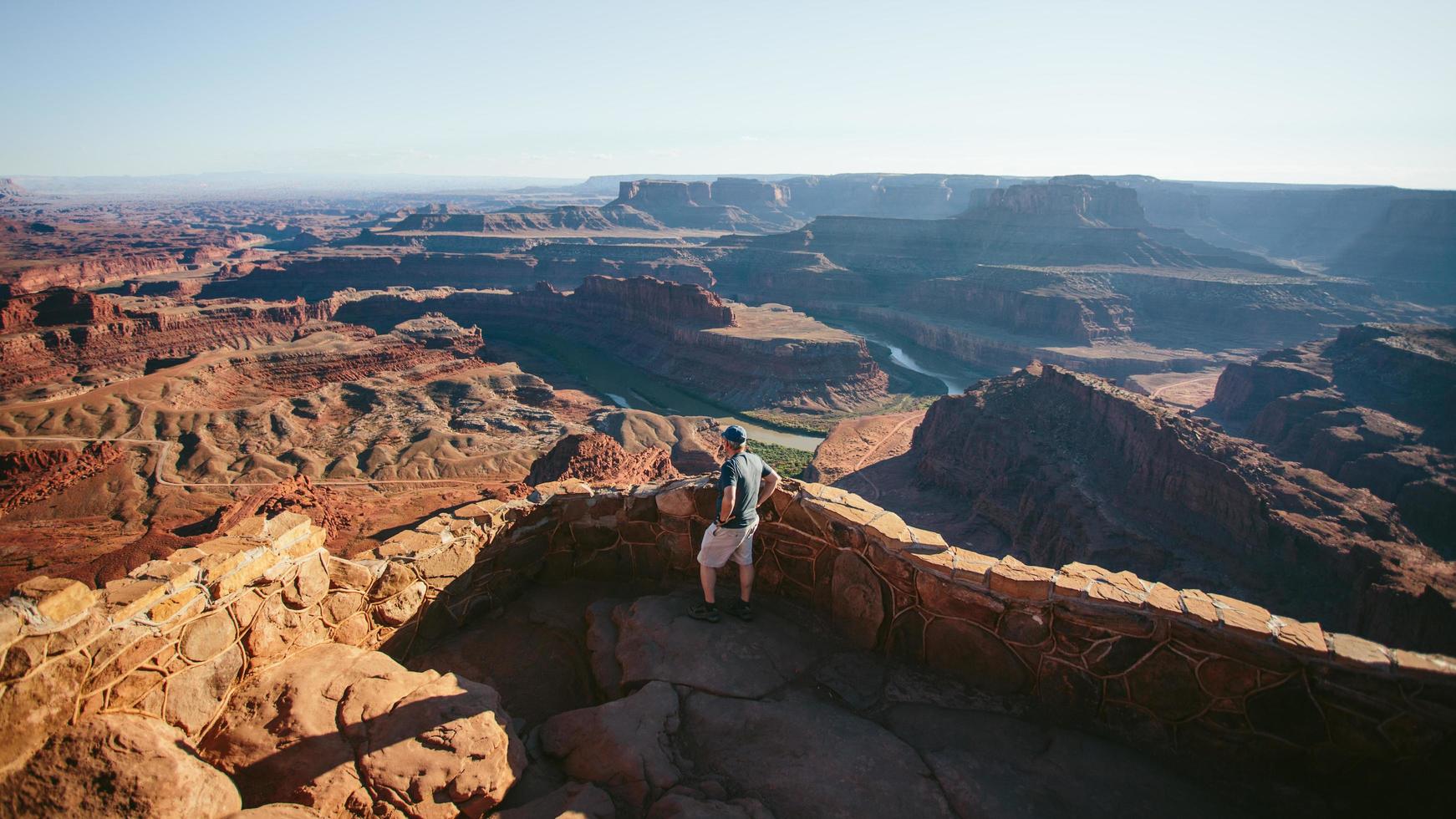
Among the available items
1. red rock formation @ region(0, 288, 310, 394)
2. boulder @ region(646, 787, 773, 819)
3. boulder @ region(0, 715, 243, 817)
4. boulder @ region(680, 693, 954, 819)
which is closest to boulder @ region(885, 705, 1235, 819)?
boulder @ region(680, 693, 954, 819)

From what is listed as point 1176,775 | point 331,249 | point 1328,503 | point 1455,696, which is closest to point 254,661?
point 1176,775

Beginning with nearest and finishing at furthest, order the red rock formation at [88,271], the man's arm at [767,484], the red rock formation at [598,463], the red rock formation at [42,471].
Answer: the man's arm at [767,484], the red rock formation at [598,463], the red rock formation at [42,471], the red rock formation at [88,271]

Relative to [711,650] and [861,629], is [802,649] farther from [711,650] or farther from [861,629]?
[711,650]

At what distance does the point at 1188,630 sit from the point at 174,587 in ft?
24.5

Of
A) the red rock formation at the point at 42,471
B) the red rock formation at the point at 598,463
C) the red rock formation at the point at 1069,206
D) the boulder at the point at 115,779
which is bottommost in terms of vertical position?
the red rock formation at the point at 42,471

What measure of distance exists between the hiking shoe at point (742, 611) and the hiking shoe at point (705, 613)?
0.60ft

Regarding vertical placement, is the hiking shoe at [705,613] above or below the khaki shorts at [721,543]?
below

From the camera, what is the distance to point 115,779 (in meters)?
3.84

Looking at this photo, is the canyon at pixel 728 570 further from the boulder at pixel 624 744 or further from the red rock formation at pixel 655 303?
the red rock formation at pixel 655 303

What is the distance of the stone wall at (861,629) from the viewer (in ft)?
14.2

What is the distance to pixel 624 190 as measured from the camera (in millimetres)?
181125

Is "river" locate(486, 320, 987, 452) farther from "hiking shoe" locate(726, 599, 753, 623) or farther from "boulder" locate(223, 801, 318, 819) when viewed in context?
"boulder" locate(223, 801, 318, 819)

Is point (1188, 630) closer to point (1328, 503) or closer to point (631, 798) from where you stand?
point (631, 798)

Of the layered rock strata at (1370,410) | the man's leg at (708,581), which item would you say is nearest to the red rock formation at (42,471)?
the man's leg at (708,581)
